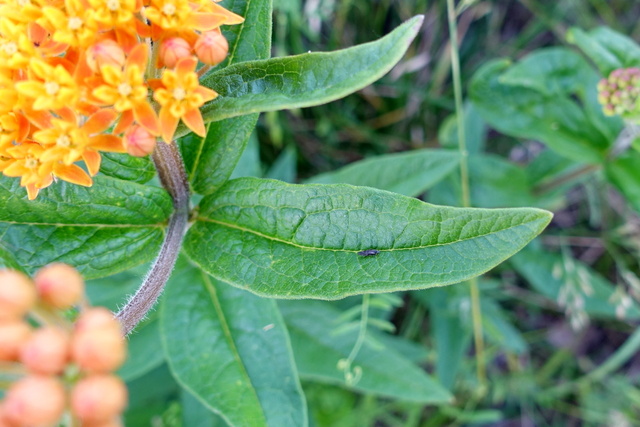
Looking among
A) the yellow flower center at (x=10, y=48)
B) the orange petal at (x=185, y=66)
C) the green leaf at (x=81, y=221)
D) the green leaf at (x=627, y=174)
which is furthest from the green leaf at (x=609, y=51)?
the yellow flower center at (x=10, y=48)

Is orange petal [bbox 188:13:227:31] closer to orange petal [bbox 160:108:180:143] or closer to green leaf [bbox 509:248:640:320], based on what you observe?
orange petal [bbox 160:108:180:143]

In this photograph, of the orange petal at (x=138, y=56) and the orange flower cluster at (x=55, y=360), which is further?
the orange petal at (x=138, y=56)

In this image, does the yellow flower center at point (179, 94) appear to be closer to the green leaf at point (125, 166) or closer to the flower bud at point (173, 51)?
the flower bud at point (173, 51)

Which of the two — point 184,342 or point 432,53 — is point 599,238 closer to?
point 432,53

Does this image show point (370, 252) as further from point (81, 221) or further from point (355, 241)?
point (81, 221)

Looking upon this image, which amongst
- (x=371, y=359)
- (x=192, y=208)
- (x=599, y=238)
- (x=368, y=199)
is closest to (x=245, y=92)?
(x=368, y=199)

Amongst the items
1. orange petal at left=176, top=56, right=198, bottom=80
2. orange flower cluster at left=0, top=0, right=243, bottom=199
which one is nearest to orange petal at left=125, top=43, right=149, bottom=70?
orange flower cluster at left=0, top=0, right=243, bottom=199
